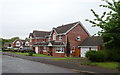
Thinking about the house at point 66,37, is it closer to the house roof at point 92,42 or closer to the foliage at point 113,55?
the house roof at point 92,42

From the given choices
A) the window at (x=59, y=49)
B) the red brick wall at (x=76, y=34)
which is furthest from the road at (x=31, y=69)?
the red brick wall at (x=76, y=34)

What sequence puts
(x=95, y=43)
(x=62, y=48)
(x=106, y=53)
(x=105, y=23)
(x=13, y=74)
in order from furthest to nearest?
(x=62, y=48)
(x=95, y=43)
(x=106, y=53)
(x=105, y=23)
(x=13, y=74)

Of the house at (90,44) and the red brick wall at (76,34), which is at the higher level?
the red brick wall at (76,34)

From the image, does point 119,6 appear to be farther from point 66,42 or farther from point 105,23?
point 66,42

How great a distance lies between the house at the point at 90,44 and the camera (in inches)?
1393

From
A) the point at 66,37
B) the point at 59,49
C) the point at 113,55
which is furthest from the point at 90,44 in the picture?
the point at 113,55

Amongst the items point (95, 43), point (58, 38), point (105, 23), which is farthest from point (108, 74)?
point (58, 38)

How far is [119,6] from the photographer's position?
17.0 meters

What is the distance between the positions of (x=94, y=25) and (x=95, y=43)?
18.3 metres

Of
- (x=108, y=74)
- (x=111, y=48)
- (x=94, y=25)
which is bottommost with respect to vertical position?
(x=108, y=74)

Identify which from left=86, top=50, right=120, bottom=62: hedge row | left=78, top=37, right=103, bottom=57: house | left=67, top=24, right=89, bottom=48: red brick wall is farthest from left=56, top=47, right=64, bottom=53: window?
left=86, top=50, right=120, bottom=62: hedge row

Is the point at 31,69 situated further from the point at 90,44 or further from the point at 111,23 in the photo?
the point at 90,44

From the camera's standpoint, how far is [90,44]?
36938mm

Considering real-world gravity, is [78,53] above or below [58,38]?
below
